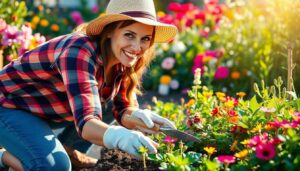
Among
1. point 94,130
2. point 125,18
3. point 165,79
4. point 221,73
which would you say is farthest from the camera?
point 165,79

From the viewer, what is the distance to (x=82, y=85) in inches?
105

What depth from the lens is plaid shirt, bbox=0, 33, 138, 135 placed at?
2.67 m

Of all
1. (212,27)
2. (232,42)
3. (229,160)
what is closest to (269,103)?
(229,160)

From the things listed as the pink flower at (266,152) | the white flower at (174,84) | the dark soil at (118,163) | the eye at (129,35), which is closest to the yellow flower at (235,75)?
the white flower at (174,84)

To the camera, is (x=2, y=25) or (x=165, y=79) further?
(x=165, y=79)

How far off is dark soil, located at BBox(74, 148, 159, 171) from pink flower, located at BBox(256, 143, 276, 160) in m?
0.72

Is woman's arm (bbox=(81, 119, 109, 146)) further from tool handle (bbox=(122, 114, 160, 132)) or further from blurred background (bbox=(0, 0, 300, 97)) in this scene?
blurred background (bbox=(0, 0, 300, 97))

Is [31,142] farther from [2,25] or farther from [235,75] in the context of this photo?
[235,75]

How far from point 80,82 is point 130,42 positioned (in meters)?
0.32

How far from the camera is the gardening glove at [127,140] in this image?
8.01 ft

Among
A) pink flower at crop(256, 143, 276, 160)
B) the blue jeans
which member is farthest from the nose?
pink flower at crop(256, 143, 276, 160)

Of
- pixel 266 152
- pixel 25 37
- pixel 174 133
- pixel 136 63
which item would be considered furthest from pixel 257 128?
pixel 25 37

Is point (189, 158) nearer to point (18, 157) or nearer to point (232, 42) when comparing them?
point (18, 157)

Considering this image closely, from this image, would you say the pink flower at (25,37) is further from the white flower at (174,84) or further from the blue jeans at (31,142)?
the white flower at (174,84)
